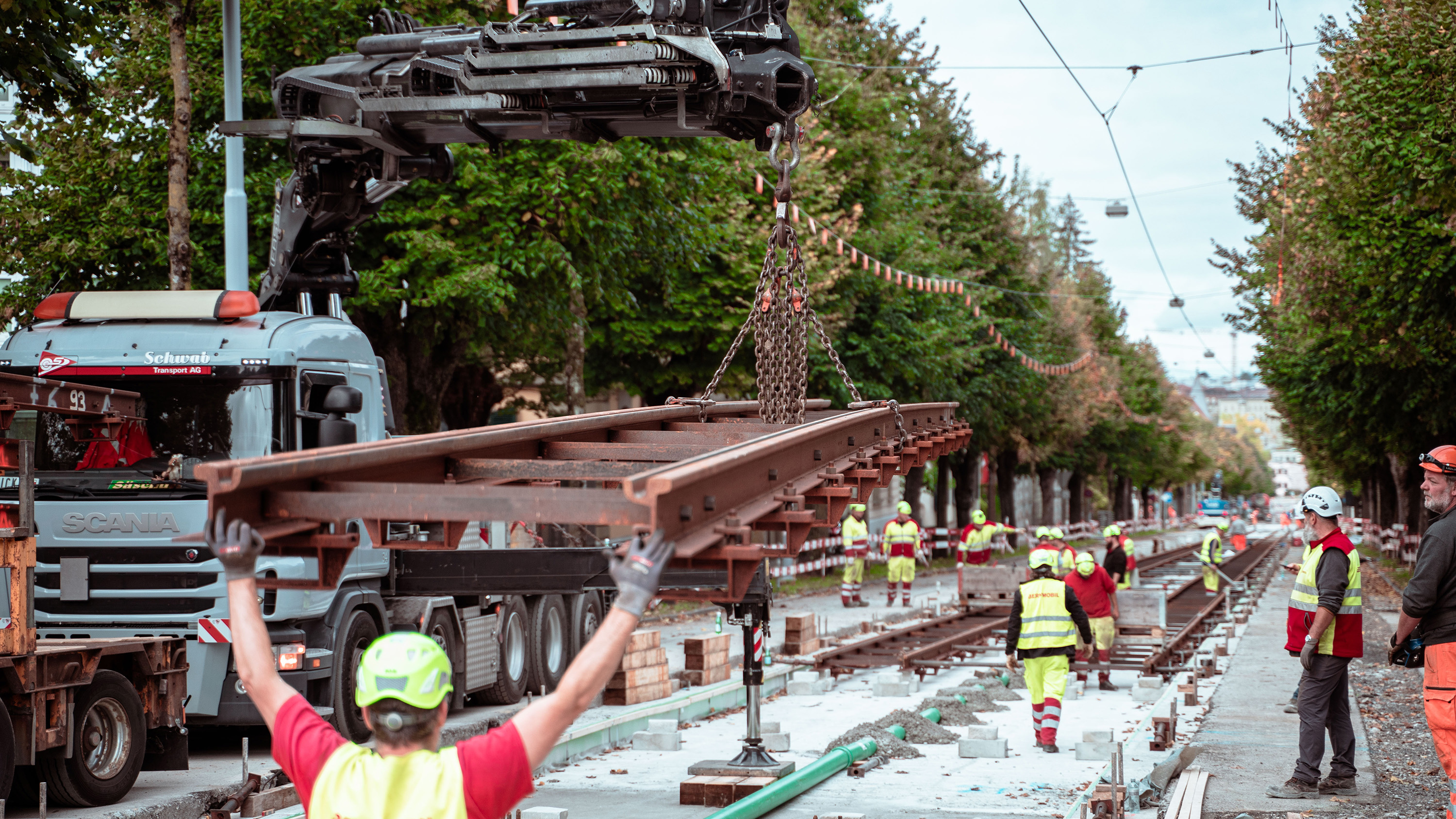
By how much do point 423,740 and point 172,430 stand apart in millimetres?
8442

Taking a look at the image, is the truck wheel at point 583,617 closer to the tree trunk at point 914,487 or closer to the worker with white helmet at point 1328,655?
the worker with white helmet at point 1328,655

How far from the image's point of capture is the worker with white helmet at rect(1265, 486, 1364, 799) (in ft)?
31.7

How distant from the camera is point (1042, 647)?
43.4ft

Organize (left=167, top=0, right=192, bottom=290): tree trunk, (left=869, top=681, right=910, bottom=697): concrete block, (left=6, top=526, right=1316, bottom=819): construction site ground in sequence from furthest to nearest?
(left=869, top=681, right=910, bottom=697): concrete block → (left=167, top=0, right=192, bottom=290): tree trunk → (left=6, top=526, right=1316, bottom=819): construction site ground

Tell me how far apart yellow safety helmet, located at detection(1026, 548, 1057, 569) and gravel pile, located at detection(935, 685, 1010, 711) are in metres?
3.15

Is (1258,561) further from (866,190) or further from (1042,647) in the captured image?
(1042,647)

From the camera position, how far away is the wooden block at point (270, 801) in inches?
376

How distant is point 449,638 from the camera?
13648mm

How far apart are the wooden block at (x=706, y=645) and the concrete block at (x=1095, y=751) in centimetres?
535

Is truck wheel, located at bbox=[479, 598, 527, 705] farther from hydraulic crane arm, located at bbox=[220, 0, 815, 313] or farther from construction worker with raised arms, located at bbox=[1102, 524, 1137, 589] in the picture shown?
construction worker with raised arms, located at bbox=[1102, 524, 1137, 589]

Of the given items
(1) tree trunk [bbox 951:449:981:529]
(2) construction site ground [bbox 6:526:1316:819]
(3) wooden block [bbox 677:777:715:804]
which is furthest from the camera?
(1) tree trunk [bbox 951:449:981:529]

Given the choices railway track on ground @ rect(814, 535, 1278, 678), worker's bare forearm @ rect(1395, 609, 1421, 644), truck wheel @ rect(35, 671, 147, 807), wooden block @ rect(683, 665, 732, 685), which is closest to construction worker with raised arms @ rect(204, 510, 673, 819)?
worker's bare forearm @ rect(1395, 609, 1421, 644)

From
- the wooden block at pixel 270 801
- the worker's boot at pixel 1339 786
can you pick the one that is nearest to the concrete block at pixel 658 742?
the wooden block at pixel 270 801

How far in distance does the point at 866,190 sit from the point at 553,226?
15363mm
